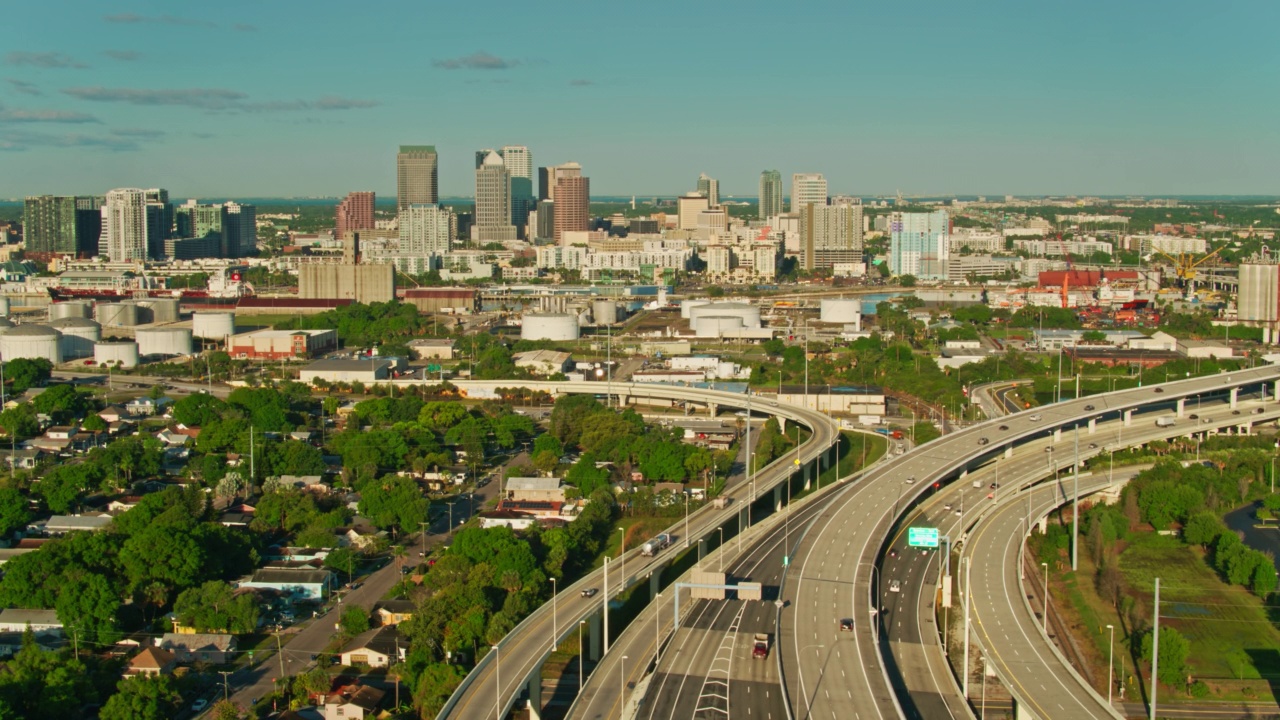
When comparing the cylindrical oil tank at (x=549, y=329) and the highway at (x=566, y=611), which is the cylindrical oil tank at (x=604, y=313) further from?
the highway at (x=566, y=611)

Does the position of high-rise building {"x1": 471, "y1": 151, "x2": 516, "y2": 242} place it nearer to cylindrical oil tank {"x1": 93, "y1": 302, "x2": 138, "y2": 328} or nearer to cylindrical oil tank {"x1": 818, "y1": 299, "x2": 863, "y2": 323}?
cylindrical oil tank {"x1": 818, "y1": 299, "x2": 863, "y2": 323}

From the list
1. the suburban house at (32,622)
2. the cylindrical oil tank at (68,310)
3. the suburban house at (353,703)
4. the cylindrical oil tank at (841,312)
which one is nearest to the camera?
the suburban house at (353,703)

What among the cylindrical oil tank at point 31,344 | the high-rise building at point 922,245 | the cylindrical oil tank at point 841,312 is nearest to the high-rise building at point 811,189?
the high-rise building at point 922,245

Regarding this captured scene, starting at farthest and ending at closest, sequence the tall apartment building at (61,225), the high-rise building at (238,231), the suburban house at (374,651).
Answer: the high-rise building at (238,231)
the tall apartment building at (61,225)
the suburban house at (374,651)

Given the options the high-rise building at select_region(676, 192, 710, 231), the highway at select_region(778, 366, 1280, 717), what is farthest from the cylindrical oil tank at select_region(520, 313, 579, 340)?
the high-rise building at select_region(676, 192, 710, 231)

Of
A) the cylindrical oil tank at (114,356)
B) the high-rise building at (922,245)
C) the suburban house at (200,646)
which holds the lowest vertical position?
the suburban house at (200,646)

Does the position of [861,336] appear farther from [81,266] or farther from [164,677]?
[81,266]
